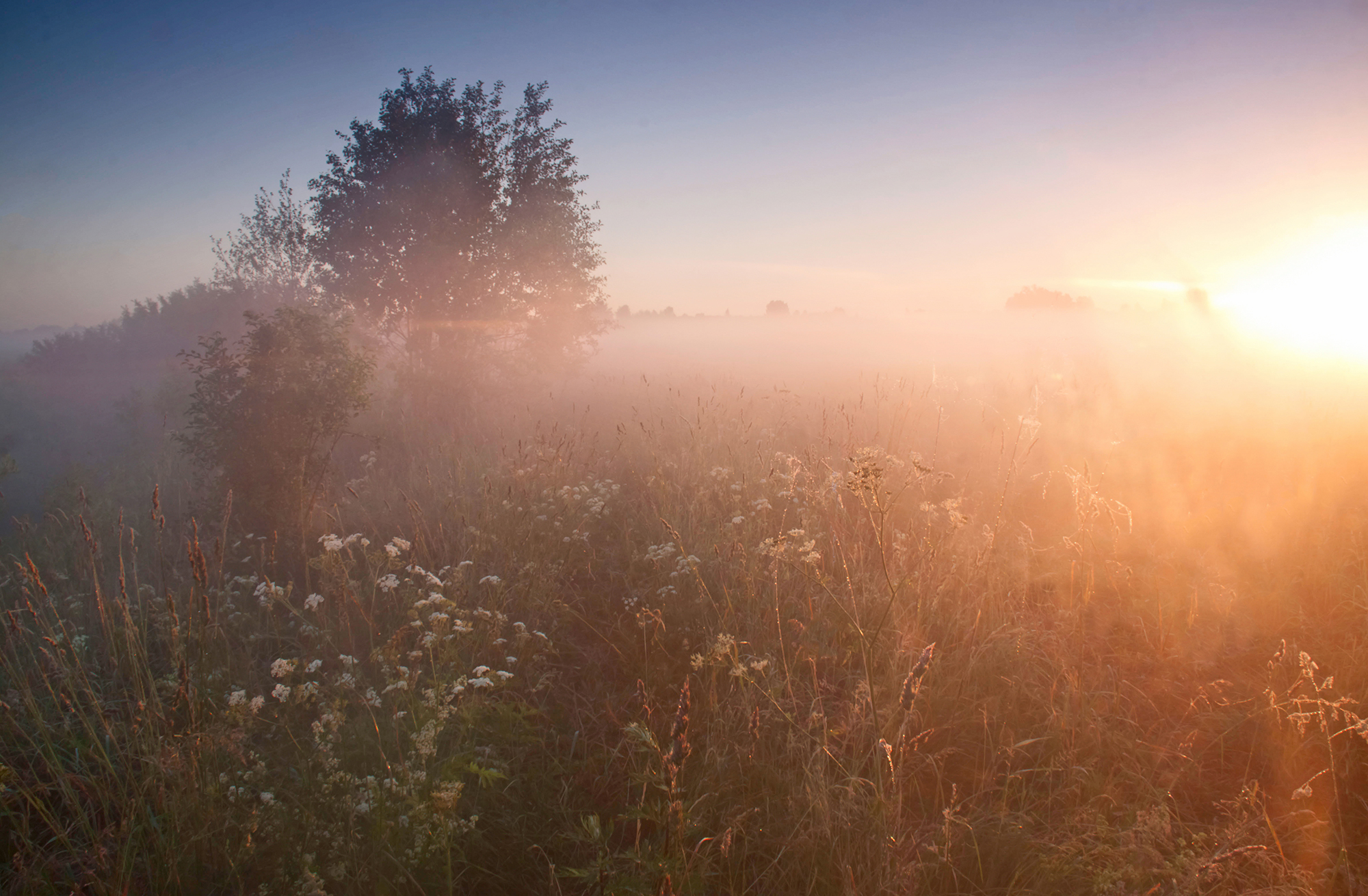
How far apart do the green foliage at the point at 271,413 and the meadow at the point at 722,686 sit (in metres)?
0.40

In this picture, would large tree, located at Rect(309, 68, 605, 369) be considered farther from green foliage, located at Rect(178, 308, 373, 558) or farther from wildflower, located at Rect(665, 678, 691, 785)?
wildflower, located at Rect(665, 678, 691, 785)

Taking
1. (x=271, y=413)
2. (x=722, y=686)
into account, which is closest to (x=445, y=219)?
(x=271, y=413)

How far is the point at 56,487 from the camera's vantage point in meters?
8.81

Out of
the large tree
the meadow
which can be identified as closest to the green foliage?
the meadow

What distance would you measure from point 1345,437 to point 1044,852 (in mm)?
7417

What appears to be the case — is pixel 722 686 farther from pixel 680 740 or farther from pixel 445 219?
pixel 445 219

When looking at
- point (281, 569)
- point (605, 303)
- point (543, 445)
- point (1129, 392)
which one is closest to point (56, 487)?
point (281, 569)

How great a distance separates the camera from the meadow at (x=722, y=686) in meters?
2.10

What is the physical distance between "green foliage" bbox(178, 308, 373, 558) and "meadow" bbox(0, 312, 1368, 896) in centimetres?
40

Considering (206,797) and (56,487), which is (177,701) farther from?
(56,487)

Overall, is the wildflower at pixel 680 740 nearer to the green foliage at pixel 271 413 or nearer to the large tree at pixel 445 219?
the green foliage at pixel 271 413

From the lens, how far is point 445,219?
1062cm

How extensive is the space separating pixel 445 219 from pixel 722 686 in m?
10.8

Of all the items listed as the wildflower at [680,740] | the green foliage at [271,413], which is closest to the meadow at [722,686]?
the wildflower at [680,740]
